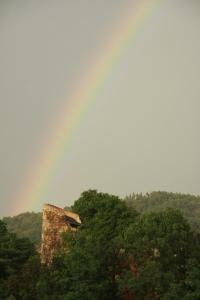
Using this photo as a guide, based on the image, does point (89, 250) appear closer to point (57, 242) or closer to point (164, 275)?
point (164, 275)

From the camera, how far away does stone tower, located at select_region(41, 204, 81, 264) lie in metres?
56.2

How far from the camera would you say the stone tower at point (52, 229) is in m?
56.2

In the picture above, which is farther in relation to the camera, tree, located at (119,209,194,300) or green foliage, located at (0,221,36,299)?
green foliage, located at (0,221,36,299)

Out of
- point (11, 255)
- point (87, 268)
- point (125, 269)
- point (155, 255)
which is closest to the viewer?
point (87, 268)

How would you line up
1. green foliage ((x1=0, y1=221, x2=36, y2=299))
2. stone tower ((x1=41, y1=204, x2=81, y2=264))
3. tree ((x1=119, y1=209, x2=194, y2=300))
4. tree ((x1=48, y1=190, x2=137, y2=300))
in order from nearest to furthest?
tree ((x1=119, y1=209, x2=194, y2=300)), tree ((x1=48, y1=190, x2=137, y2=300)), green foliage ((x1=0, y1=221, x2=36, y2=299)), stone tower ((x1=41, y1=204, x2=81, y2=264))

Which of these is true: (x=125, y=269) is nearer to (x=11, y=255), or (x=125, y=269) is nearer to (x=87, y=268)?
(x=87, y=268)

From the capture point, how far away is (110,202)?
6406 cm

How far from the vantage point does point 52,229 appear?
57.1m

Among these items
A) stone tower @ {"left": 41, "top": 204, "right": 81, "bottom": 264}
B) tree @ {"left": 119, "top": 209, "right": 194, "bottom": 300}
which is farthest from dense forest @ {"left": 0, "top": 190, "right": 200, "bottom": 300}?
stone tower @ {"left": 41, "top": 204, "right": 81, "bottom": 264}

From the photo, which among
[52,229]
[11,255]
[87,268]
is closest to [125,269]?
[87,268]

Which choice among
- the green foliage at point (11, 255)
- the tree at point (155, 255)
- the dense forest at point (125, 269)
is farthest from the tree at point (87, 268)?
the green foliage at point (11, 255)

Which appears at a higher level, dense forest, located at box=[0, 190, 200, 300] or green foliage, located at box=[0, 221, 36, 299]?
green foliage, located at box=[0, 221, 36, 299]

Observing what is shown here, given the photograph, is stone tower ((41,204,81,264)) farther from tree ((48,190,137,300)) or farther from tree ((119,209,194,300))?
tree ((119,209,194,300))

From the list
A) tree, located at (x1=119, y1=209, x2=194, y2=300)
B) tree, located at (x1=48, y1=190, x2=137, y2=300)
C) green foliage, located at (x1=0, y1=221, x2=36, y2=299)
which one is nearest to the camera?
tree, located at (x1=119, y1=209, x2=194, y2=300)
